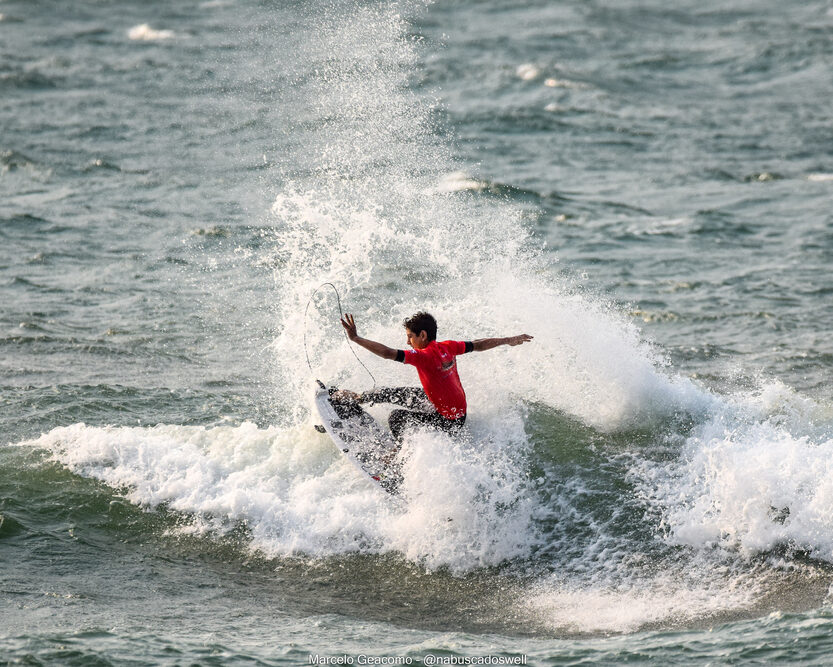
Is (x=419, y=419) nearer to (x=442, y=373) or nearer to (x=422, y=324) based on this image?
(x=442, y=373)

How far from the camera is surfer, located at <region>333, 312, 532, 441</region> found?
10.5 metres

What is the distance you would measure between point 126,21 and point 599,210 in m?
22.7

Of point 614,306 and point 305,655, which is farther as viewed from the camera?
point 614,306

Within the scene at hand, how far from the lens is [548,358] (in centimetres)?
1308

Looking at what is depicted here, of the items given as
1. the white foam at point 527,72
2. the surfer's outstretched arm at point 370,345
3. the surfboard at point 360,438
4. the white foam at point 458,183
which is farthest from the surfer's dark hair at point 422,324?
the white foam at point 527,72

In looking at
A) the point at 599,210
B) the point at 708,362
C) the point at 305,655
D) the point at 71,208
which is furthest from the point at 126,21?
the point at 305,655

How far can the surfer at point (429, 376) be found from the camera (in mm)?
10492

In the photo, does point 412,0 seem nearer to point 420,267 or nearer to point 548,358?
point 420,267

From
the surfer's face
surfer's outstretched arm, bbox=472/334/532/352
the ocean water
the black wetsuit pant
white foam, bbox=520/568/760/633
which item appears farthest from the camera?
the black wetsuit pant

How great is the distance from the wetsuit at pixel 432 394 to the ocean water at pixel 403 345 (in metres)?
0.27

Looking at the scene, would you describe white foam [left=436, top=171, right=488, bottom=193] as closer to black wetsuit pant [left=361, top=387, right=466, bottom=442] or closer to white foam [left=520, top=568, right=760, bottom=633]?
black wetsuit pant [left=361, top=387, right=466, bottom=442]

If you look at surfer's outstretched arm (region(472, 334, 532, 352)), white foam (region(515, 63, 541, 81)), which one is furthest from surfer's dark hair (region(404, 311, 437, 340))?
white foam (region(515, 63, 541, 81))

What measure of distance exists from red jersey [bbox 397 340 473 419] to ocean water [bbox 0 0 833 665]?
17.8 inches

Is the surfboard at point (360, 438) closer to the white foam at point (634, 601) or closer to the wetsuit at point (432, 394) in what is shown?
the wetsuit at point (432, 394)
